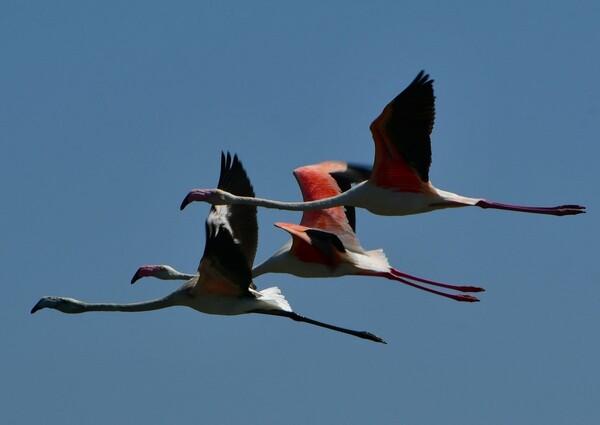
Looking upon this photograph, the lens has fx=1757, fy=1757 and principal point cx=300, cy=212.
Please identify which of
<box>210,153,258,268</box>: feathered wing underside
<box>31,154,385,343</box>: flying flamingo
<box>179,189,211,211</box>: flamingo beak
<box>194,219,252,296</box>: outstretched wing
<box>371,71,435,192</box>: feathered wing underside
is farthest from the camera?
<box>210,153,258,268</box>: feathered wing underside

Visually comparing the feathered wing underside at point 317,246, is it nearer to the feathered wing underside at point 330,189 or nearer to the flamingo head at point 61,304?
the feathered wing underside at point 330,189

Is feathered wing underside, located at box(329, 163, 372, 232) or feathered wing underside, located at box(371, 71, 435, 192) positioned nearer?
feathered wing underside, located at box(371, 71, 435, 192)

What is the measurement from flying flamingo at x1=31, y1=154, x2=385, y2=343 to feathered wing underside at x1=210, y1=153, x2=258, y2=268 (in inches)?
0.6

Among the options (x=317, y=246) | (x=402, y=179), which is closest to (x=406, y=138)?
(x=402, y=179)

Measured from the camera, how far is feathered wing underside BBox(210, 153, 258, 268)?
27391 millimetres

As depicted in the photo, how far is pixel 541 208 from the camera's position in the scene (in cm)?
2620

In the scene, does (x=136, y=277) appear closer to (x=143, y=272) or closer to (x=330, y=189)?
(x=143, y=272)

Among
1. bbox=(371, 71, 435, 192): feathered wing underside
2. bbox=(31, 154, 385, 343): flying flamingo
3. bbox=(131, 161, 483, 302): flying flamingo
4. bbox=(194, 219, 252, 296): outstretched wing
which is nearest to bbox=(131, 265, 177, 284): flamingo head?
bbox=(131, 161, 483, 302): flying flamingo

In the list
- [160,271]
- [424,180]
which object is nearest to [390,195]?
[424,180]

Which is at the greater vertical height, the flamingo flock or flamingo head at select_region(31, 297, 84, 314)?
the flamingo flock

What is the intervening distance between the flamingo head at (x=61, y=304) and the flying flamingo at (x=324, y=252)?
1868 mm

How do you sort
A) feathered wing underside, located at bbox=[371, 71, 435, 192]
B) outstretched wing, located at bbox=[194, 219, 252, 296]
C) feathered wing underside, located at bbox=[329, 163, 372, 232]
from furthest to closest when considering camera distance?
feathered wing underside, located at bbox=[329, 163, 372, 232] → feathered wing underside, located at bbox=[371, 71, 435, 192] → outstretched wing, located at bbox=[194, 219, 252, 296]

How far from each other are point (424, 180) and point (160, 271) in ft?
16.2

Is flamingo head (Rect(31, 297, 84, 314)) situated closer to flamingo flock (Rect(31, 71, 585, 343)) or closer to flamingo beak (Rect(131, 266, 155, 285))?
flamingo flock (Rect(31, 71, 585, 343))
